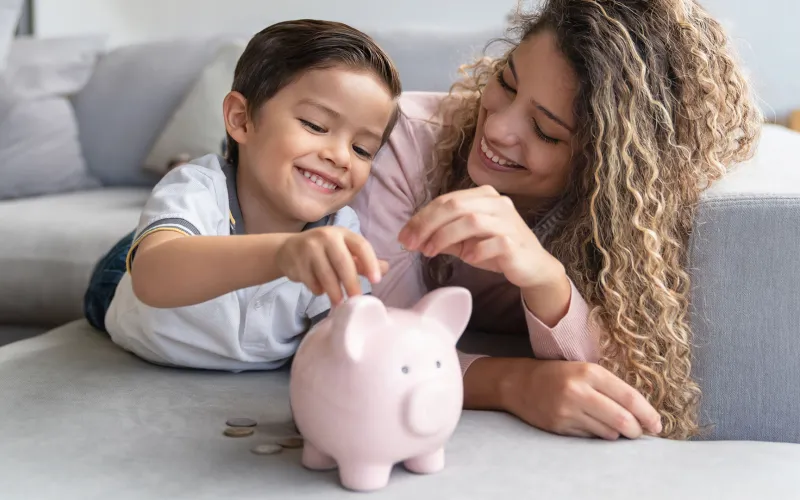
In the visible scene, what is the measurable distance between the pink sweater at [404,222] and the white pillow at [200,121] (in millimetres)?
952

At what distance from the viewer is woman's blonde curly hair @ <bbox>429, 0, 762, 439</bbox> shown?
3.36 feet

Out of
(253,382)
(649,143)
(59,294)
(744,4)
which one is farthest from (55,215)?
(744,4)

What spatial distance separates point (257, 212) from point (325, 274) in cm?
51

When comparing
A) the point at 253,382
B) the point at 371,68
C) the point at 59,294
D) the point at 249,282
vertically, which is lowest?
the point at 59,294

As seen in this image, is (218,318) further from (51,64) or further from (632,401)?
(51,64)

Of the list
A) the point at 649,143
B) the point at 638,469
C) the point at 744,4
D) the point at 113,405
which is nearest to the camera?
the point at 638,469

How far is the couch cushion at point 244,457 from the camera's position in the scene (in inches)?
30.6

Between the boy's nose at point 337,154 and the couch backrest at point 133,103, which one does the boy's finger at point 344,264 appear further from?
the couch backrest at point 133,103

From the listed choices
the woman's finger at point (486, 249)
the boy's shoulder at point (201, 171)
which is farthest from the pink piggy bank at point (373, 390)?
the boy's shoulder at point (201, 171)

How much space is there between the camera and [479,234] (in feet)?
2.77

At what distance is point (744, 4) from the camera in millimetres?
2348

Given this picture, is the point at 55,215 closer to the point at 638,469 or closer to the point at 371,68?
the point at 371,68

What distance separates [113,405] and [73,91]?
1744 millimetres

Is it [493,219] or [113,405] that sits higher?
[493,219]
